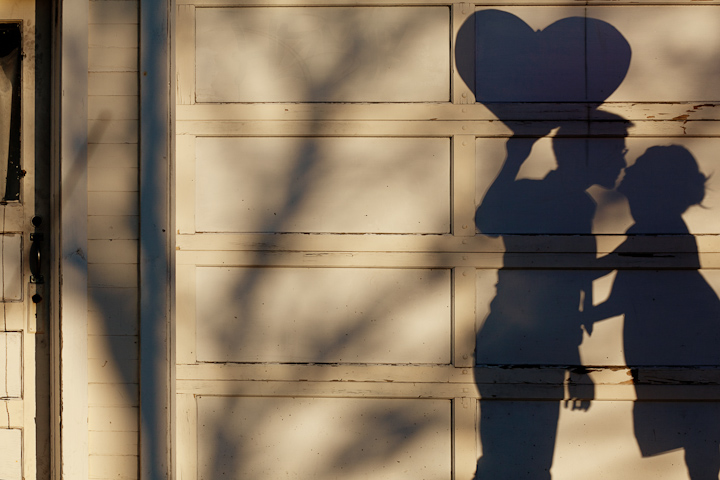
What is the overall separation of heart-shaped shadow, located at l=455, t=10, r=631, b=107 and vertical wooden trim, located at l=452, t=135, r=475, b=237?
232 mm

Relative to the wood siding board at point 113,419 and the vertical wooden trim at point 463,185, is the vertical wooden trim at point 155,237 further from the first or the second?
the vertical wooden trim at point 463,185

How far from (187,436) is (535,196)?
6.49 ft

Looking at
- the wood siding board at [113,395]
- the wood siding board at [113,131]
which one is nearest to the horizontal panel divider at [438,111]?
the wood siding board at [113,131]

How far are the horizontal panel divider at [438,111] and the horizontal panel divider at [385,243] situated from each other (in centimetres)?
55

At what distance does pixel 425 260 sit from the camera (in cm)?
192

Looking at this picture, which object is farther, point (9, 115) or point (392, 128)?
point (9, 115)

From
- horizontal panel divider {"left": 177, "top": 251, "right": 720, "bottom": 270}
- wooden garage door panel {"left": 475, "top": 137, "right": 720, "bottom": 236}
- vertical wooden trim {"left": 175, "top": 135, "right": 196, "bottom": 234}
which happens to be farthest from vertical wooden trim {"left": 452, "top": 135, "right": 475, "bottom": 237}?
vertical wooden trim {"left": 175, "top": 135, "right": 196, "bottom": 234}

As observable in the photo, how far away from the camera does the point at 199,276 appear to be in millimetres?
1937

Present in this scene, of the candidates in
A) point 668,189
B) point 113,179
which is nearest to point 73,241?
point 113,179

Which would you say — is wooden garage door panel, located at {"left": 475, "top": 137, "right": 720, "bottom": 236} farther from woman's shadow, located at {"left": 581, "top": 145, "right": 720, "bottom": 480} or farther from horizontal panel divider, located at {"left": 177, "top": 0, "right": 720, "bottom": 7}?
horizontal panel divider, located at {"left": 177, "top": 0, "right": 720, "bottom": 7}

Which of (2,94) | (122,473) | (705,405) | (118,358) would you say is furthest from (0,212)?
(705,405)

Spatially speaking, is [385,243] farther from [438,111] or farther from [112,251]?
[112,251]

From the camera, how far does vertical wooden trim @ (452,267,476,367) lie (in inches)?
75.4

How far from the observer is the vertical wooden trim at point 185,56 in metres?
1.92
